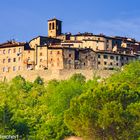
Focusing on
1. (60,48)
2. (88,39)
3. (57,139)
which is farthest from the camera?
(88,39)

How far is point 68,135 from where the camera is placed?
50812 millimetres

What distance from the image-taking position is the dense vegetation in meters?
42.3

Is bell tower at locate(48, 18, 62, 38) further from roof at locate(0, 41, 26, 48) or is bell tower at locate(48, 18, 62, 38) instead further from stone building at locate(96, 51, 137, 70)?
stone building at locate(96, 51, 137, 70)

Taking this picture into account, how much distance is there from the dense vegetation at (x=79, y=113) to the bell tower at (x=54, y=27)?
87.6 ft

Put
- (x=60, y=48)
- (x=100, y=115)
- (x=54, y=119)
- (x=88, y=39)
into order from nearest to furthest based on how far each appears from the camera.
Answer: (x=100, y=115) → (x=54, y=119) → (x=60, y=48) → (x=88, y=39)

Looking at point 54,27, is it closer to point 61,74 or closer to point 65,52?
point 65,52

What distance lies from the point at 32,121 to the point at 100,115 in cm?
1364

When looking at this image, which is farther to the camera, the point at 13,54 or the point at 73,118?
the point at 13,54

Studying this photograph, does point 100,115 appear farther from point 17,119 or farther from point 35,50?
point 35,50

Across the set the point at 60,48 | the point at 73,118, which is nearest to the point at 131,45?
the point at 60,48

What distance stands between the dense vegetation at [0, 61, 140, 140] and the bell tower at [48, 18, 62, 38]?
2671 centimetres

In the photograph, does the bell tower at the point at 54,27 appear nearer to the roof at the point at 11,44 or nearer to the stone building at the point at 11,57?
the roof at the point at 11,44

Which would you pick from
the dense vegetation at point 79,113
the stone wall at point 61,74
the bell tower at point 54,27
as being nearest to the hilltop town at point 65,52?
the bell tower at point 54,27

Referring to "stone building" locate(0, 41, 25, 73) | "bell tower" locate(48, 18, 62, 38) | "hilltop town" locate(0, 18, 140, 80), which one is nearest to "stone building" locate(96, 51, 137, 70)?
"hilltop town" locate(0, 18, 140, 80)
